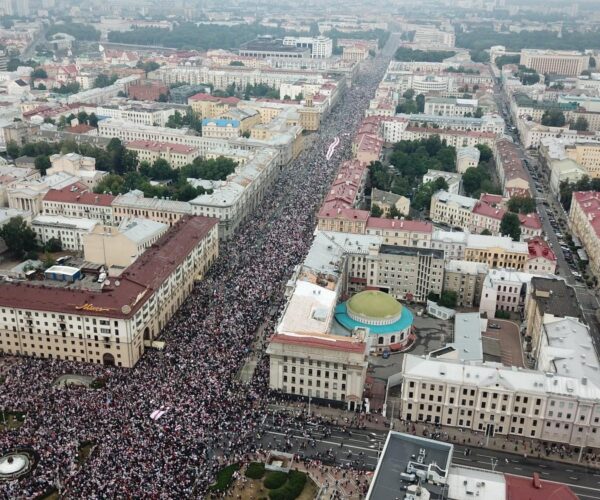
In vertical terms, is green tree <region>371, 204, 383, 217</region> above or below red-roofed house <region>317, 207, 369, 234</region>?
below

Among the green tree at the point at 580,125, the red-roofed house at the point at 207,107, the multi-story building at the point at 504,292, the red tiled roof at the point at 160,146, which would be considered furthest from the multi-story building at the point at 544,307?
the red-roofed house at the point at 207,107

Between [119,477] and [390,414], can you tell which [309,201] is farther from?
[119,477]

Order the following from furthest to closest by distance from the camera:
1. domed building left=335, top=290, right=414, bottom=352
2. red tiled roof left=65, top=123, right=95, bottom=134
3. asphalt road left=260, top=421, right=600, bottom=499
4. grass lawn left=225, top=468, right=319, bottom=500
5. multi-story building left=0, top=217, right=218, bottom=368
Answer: red tiled roof left=65, top=123, right=95, bottom=134 < domed building left=335, top=290, right=414, bottom=352 < multi-story building left=0, top=217, right=218, bottom=368 < asphalt road left=260, top=421, right=600, bottom=499 < grass lawn left=225, top=468, right=319, bottom=500

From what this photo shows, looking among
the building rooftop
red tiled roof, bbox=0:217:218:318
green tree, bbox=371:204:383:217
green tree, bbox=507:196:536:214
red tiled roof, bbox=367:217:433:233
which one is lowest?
green tree, bbox=371:204:383:217

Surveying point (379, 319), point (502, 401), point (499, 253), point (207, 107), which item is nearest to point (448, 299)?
point (499, 253)

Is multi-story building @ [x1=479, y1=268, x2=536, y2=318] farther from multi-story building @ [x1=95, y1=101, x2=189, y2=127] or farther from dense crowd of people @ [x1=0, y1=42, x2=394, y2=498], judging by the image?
multi-story building @ [x1=95, y1=101, x2=189, y2=127]

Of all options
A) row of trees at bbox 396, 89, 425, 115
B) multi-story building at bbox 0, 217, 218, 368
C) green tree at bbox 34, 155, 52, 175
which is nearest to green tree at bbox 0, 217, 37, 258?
multi-story building at bbox 0, 217, 218, 368

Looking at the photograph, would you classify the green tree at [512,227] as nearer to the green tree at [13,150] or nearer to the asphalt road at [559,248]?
the asphalt road at [559,248]
